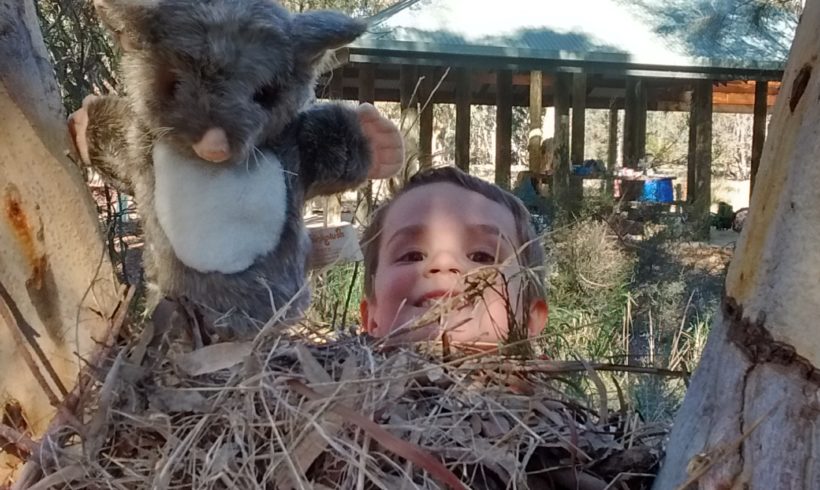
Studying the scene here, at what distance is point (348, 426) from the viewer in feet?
2.11

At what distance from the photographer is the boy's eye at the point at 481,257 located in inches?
52.2

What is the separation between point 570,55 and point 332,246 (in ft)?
17.1

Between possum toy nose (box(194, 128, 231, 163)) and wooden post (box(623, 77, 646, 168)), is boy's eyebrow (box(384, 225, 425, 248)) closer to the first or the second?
possum toy nose (box(194, 128, 231, 163))

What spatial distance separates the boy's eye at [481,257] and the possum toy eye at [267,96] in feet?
1.39

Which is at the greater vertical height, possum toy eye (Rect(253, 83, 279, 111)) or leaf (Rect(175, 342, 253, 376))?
possum toy eye (Rect(253, 83, 279, 111))

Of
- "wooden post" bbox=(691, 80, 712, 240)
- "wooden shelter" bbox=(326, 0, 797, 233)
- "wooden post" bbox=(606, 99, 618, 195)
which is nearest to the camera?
"wooden post" bbox=(606, 99, 618, 195)

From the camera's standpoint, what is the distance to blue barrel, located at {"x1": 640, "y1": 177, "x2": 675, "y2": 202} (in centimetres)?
587

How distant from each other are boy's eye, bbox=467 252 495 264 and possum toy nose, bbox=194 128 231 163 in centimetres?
47

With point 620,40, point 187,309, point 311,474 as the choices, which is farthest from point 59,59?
point 620,40

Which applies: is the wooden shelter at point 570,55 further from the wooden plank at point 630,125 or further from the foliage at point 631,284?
the foliage at point 631,284

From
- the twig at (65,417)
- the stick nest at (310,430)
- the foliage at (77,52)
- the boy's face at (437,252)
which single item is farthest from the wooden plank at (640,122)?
the twig at (65,417)

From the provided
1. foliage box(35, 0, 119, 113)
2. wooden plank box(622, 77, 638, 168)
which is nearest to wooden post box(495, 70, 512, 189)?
wooden plank box(622, 77, 638, 168)

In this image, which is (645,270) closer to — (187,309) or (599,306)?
(599,306)

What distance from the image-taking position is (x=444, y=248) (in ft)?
4.31
